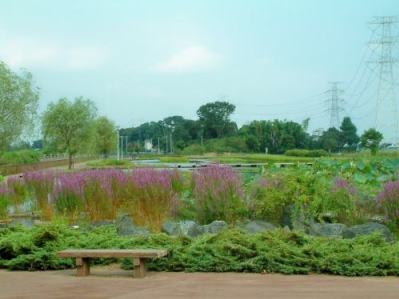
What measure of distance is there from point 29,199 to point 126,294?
8.52 m

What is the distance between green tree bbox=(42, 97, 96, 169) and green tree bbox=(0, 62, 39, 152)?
1261 cm

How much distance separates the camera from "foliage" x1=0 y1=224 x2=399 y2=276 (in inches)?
322

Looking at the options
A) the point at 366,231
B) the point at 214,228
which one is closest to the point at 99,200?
the point at 214,228

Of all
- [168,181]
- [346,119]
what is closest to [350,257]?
[168,181]

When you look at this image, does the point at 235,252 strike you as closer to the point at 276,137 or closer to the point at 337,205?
the point at 337,205

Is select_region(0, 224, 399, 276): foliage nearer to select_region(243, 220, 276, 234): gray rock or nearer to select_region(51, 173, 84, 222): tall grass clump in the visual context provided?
select_region(243, 220, 276, 234): gray rock

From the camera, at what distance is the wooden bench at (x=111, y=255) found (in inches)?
319

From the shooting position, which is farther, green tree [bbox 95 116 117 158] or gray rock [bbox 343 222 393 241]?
green tree [bbox 95 116 117 158]

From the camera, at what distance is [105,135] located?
68125mm

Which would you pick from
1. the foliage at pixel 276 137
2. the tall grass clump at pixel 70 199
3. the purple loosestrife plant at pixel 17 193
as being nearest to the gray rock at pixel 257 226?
the tall grass clump at pixel 70 199

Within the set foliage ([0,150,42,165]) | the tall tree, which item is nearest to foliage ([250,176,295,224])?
foliage ([0,150,42,165])

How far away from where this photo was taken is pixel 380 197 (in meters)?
11.5

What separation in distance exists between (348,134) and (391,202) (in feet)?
248

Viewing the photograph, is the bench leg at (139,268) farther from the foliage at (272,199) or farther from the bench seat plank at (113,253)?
the foliage at (272,199)
